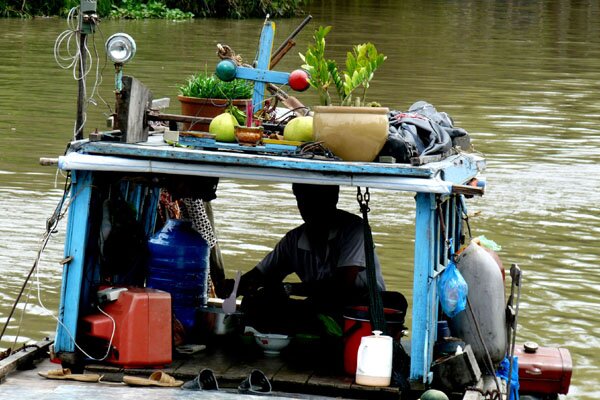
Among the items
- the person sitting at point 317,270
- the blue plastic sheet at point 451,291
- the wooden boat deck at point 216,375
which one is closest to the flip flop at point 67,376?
the wooden boat deck at point 216,375

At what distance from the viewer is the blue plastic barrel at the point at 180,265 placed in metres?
6.01

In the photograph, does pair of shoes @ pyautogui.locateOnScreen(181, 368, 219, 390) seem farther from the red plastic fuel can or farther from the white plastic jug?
the red plastic fuel can

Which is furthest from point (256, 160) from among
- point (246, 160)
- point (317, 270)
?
point (317, 270)

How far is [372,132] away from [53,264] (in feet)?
18.2

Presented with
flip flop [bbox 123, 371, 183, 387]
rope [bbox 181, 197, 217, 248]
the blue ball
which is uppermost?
the blue ball

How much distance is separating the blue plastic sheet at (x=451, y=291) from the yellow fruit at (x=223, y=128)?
1084 millimetres

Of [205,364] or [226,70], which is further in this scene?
[226,70]

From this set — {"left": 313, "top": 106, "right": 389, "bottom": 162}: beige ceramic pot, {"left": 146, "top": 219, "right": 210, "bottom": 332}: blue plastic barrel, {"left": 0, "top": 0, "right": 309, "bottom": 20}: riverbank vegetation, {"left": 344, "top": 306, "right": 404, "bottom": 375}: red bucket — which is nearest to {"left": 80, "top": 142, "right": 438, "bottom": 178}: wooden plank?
{"left": 313, "top": 106, "right": 389, "bottom": 162}: beige ceramic pot

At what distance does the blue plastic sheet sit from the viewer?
5305 mm

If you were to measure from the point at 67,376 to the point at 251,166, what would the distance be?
3.89 ft

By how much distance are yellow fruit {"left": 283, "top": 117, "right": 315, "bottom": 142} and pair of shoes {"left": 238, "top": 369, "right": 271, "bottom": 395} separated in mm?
997

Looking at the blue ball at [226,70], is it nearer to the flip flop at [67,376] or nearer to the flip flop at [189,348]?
the flip flop at [189,348]

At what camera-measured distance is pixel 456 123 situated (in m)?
17.0

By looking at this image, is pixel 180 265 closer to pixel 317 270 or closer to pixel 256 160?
pixel 317 270
